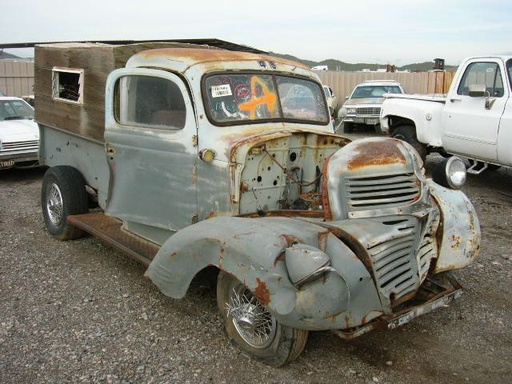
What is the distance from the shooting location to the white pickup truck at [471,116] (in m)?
7.64

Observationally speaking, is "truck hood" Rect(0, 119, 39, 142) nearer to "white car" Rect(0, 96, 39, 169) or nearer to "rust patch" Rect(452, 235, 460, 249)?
"white car" Rect(0, 96, 39, 169)

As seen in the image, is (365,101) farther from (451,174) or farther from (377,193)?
(377,193)

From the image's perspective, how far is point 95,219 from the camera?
539 centimetres

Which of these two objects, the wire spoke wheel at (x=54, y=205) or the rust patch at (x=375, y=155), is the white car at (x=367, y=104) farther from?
the rust patch at (x=375, y=155)

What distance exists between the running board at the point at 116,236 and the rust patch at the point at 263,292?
4.88ft

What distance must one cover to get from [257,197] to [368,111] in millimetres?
12595

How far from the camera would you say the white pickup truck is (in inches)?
301

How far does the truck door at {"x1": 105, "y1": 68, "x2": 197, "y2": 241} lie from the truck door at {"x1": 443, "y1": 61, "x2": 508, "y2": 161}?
524 cm

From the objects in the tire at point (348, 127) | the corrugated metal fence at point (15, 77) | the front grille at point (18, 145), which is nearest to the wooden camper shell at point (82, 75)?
the front grille at point (18, 145)

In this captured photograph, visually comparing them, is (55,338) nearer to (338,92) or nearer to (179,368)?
(179,368)

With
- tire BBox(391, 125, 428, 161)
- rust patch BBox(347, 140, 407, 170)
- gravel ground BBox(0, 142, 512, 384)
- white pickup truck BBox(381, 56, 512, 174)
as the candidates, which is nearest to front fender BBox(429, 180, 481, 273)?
rust patch BBox(347, 140, 407, 170)

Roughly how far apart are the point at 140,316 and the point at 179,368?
2.77 feet

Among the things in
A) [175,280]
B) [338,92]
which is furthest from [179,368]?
[338,92]

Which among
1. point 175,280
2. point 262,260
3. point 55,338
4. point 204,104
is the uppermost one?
point 204,104
